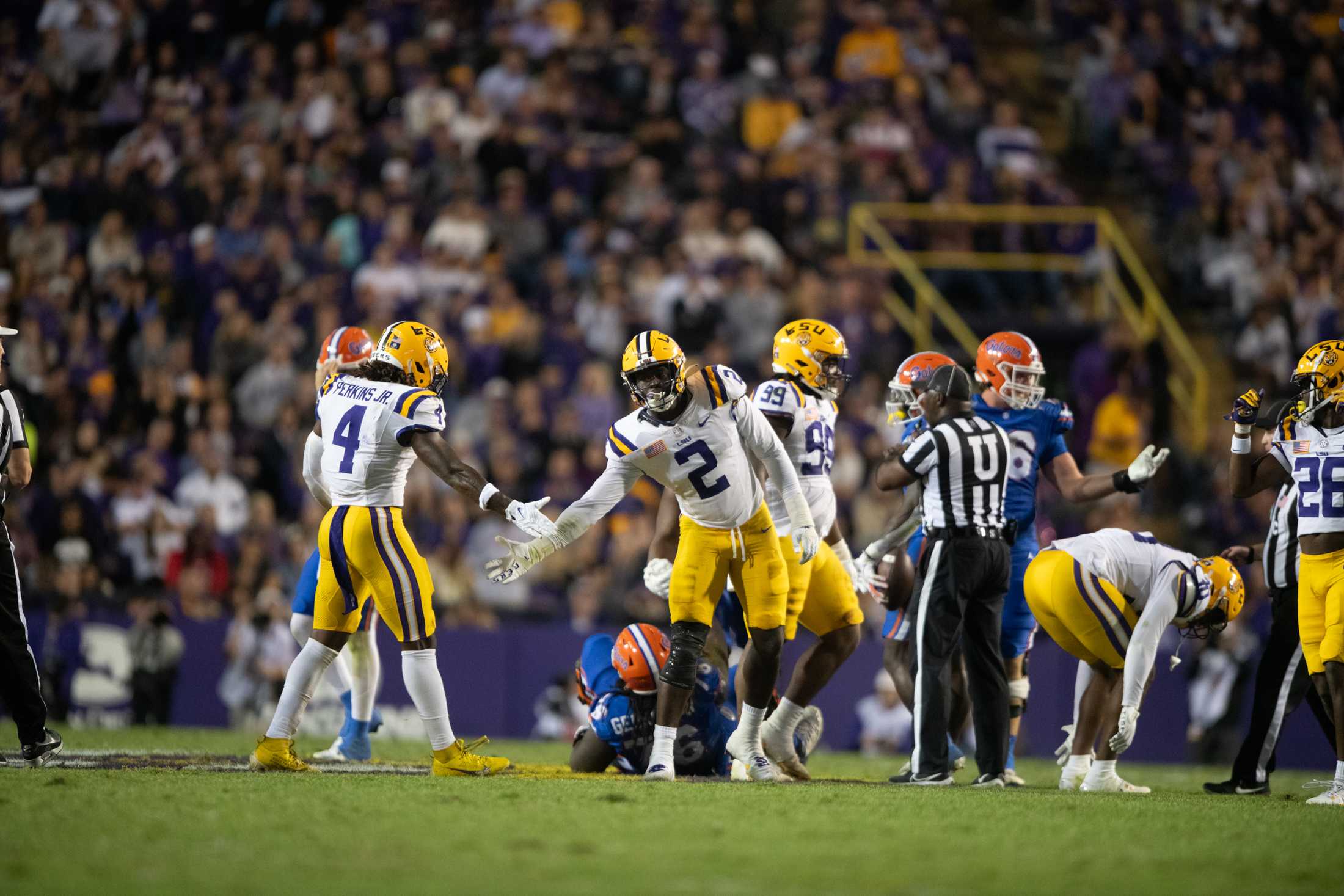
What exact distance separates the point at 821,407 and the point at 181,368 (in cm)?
795

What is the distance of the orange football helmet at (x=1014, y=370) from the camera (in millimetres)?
9148

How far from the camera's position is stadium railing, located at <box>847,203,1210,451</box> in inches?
653

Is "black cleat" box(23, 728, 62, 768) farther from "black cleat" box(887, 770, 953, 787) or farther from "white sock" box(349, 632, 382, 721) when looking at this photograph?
"black cleat" box(887, 770, 953, 787)

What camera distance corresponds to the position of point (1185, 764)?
12906 millimetres

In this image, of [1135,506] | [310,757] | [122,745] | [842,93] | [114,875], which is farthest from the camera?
[842,93]

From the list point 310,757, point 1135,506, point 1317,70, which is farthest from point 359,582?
point 1317,70

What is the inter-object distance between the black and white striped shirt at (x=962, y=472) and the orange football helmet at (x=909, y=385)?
1.13 m

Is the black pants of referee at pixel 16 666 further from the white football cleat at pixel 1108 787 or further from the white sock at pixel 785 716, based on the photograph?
the white football cleat at pixel 1108 787

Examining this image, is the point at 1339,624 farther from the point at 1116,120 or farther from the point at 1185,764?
the point at 1116,120

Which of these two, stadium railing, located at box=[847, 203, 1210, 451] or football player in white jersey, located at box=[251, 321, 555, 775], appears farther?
stadium railing, located at box=[847, 203, 1210, 451]

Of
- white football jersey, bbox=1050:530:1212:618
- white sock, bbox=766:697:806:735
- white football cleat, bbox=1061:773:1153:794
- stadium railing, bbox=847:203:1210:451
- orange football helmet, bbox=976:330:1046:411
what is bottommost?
white football cleat, bbox=1061:773:1153:794

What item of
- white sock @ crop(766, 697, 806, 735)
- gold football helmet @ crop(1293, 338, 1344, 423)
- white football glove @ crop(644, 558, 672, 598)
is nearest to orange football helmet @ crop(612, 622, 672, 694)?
white football glove @ crop(644, 558, 672, 598)

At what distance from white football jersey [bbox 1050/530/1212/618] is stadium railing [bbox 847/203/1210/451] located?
832 cm

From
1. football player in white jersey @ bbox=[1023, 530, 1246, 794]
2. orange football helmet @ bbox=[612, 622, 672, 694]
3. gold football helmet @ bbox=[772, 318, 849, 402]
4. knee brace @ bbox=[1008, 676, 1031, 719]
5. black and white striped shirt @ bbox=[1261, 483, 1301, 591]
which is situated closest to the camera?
football player in white jersey @ bbox=[1023, 530, 1246, 794]
